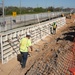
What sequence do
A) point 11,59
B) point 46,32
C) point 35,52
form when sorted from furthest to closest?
point 46,32, point 35,52, point 11,59

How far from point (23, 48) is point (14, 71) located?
138 centimetres

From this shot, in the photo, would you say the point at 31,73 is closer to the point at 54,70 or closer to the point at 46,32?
the point at 54,70

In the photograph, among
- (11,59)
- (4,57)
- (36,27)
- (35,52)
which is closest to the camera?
(4,57)

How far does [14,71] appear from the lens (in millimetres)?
10914

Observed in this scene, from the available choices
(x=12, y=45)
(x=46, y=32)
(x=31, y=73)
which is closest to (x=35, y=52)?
(x=12, y=45)

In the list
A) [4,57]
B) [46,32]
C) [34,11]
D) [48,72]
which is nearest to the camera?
[48,72]

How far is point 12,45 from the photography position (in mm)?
13062

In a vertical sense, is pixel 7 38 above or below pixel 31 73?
above

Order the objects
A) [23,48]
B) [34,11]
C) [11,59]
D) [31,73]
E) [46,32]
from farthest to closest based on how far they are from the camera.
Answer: [34,11], [46,32], [11,59], [23,48], [31,73]

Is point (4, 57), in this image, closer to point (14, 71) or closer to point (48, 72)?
point (14, 71)

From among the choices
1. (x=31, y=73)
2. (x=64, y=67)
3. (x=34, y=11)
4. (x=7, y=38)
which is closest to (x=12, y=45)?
(x=7, y=38)

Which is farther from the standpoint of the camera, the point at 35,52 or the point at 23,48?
the point at 35,52

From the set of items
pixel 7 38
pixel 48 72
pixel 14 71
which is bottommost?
pixel 14 71

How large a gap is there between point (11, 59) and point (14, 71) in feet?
6.19
